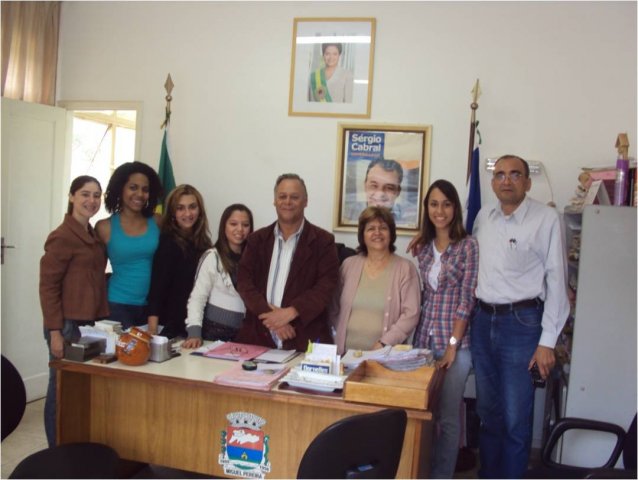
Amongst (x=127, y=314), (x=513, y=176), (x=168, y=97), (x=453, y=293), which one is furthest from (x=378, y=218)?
(x=168, y=97)

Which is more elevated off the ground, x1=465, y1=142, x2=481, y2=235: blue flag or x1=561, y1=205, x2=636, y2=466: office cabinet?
x1=465, y1=142, x2=481, y2=235: blue flag

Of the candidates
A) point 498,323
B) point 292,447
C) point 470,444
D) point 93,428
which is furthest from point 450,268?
point 93,428

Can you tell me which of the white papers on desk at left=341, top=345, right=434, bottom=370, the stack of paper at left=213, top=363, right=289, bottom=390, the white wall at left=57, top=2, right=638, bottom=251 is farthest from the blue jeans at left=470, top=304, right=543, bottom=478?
the white wall at left=57, top=2, right=638, bottom=251

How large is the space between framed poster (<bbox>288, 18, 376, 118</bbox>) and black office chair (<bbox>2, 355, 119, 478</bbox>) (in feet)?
8.26

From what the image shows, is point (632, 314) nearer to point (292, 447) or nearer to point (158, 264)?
point (292, 447)

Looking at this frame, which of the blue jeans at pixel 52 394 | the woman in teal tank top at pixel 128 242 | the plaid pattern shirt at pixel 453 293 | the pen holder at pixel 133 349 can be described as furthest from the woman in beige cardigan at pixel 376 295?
the blue jeans at pixel 52 394

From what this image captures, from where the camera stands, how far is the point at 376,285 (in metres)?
2.69

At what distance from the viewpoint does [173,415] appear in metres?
2.39

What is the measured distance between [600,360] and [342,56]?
7.97 feet

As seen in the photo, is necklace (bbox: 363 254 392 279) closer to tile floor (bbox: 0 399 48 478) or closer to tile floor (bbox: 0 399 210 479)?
tile floor (bbox: 0 399 210 479)

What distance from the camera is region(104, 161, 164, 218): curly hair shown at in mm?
2941

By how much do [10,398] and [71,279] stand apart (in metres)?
0.76

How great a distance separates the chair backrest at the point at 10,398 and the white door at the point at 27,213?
1965mm

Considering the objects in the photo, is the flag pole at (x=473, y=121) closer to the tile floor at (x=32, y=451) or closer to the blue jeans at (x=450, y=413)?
the blue jeans at (x=450, y=413)
